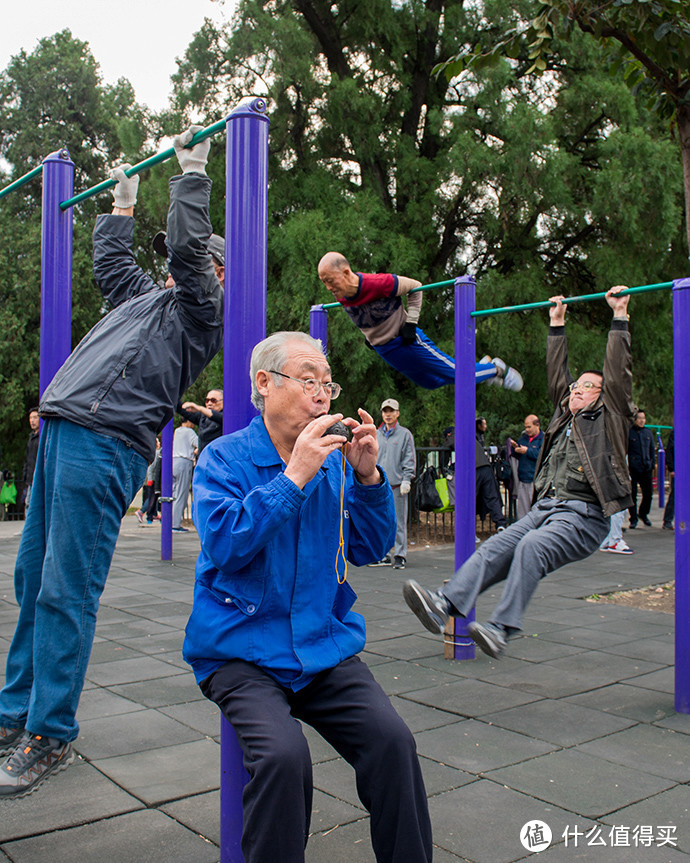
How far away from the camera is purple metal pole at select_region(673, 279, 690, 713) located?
4.03 meters

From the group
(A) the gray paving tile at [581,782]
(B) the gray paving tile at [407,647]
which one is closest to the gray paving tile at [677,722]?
(A) the gray paving tile at [581,782]

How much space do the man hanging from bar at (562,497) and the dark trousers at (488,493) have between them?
19.3 feet

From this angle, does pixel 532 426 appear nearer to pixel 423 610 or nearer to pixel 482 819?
pixel 423 610

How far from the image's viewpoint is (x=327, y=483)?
2.25 meters

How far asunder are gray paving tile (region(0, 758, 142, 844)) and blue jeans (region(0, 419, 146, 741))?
0.82 ft

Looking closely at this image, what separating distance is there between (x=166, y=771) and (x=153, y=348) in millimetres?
1649

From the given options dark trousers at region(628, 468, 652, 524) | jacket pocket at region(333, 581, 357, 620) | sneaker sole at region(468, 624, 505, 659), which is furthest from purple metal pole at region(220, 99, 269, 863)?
dark trousers at region(628, 468, 652, 524)

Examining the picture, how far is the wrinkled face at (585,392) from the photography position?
178 inches

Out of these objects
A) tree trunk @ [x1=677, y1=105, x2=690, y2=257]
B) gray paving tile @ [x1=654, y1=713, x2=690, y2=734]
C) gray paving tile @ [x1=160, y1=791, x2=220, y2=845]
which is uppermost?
tree trunk @ [x1=677, y1=105, x2=690, y2=257]

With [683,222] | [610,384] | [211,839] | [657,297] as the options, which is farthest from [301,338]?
[683,222]

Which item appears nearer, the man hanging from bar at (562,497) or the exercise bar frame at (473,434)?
the man hanging from bar at (562,497)

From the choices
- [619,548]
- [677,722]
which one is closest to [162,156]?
[677,722]

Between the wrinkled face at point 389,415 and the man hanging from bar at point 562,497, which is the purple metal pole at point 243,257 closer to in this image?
the man hanging from bar at point 562,497

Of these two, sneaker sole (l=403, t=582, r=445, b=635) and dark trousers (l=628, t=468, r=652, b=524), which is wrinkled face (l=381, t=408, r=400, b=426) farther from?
sneaker sole (l=403, t=582, r=445, b=635)
